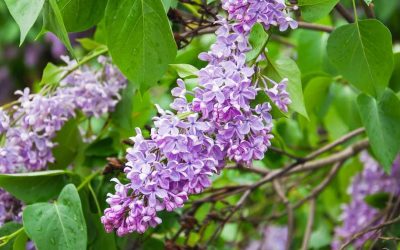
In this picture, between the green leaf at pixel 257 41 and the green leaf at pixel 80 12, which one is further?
the green leaf at pixel 80 12

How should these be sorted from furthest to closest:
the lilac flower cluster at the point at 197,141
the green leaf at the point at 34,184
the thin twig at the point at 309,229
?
the thin twig at the point at 309,229 → the green leaf at the point at 34,184 → the lilac flower cluster at the point at 197,141

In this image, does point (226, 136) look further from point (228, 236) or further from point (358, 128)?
point (228, 236)

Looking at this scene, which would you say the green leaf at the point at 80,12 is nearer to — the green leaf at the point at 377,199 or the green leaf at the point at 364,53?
the green leaf at the point at 364,53

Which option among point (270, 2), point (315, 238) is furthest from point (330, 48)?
point (315, 238)

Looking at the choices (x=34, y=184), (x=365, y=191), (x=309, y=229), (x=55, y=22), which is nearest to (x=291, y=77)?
(x=55, y=22)

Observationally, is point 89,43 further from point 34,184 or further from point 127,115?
point 34,184

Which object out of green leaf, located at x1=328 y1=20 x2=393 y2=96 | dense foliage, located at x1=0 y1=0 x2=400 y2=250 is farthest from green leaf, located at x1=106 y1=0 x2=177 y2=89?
green leaf, located at x1=328 y1=20 x2=393 y2=96

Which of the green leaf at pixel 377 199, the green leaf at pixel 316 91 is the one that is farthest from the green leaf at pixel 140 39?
the green leaf at pixel 377 199
